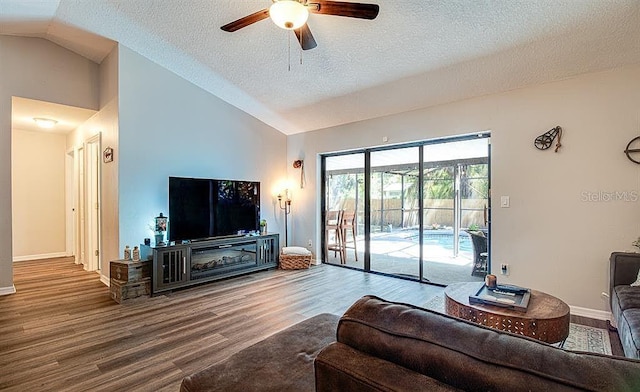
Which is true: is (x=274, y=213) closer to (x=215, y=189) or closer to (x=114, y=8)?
(x=215, y=189)

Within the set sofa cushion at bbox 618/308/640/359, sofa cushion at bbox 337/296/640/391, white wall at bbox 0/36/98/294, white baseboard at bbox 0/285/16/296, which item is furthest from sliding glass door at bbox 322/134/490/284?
white baseboard at bbox 0/285/16/296

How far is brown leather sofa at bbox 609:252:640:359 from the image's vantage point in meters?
1.84

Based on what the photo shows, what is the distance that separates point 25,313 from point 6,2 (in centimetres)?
336

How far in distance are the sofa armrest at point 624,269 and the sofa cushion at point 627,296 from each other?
0.15 metres

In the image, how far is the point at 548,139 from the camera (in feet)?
11.5

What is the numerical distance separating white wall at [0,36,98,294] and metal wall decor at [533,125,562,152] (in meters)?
6.04

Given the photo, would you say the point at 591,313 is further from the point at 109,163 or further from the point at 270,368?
the point at 109,163

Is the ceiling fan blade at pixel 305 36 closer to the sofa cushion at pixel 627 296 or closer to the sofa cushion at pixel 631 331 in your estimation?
the sofa cushion at pixel 631 331

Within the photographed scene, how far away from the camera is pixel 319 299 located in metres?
3.84

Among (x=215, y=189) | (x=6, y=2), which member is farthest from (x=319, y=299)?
(x=6, y=2)

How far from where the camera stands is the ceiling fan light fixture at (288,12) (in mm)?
2150

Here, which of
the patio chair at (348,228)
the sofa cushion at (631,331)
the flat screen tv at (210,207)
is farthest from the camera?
the patio chair at (348,228)

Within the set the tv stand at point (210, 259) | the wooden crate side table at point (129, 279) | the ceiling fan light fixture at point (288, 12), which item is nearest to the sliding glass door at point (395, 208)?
the tv stand at point (210, 259)

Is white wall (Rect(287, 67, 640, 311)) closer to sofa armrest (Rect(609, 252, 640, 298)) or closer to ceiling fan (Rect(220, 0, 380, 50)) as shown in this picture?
sofa armrest (Rect(609, 252, 640, 298))
